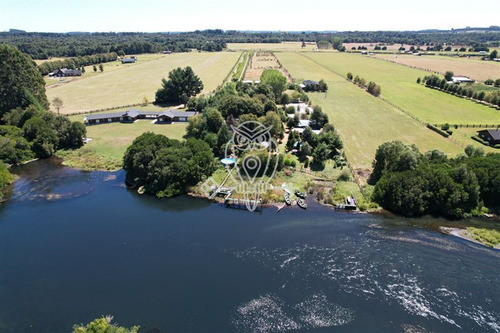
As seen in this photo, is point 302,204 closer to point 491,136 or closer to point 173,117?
point 491,136

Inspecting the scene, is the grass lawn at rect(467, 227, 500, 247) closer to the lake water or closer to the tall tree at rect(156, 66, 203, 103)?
the lake water

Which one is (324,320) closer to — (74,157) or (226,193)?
(226,193)

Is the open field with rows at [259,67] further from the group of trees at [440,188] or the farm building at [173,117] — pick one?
the group of trees at [440,188]

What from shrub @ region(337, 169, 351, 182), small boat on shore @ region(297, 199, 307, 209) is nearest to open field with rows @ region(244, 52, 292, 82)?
shrub @ region(337, 169, 351, 182)

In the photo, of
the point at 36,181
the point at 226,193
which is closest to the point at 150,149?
the point at 226,193

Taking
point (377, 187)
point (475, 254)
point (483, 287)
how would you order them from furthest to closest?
point (377, 187), point (475, 254), point (483, 287)

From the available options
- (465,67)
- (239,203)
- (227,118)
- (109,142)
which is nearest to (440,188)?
(239,203)
